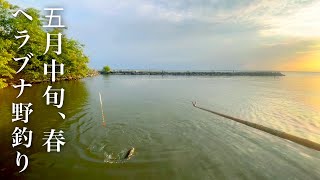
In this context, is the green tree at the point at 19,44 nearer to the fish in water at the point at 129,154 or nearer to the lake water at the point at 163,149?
the lake water at the point at 163,149

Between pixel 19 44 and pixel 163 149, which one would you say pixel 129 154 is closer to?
pixel 163 149

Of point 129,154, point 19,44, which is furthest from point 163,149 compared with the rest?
point 19,44

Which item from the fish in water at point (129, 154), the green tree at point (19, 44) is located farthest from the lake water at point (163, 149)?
the green tree at point (19, 44)

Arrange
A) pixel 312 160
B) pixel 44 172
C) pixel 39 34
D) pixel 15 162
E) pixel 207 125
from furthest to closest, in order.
Answer: pixel 39 34, pixel 207 125, pixel 312 160, pixel 15 162, pixel 44 172

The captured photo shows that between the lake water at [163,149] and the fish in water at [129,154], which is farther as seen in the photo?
the fish in water at [129,154]

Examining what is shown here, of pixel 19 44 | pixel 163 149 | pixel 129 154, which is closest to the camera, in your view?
pixel 129 154

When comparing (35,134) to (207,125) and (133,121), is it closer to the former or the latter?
(133,121)

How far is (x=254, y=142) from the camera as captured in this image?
11.8m

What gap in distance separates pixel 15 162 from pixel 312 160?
10946mm

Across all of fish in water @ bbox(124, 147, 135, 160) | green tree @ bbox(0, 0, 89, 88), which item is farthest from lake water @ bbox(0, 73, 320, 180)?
green tree @ bbox(0, 0, 89, 88)

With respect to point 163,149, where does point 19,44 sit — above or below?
above

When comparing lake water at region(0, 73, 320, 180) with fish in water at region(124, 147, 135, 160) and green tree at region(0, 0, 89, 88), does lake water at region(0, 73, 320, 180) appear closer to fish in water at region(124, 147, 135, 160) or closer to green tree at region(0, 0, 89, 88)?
fish in water at region(124, 147, 135, 160)

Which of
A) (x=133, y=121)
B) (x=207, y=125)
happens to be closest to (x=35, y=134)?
(x=133, y=121)

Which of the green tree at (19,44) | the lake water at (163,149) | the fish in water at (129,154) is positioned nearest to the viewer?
the lake water at (163,149)
